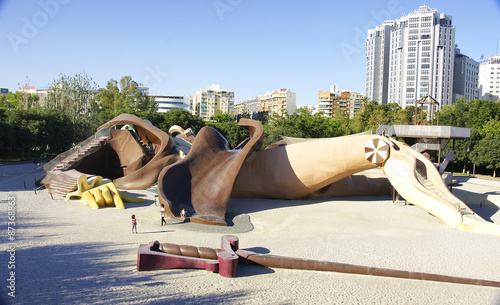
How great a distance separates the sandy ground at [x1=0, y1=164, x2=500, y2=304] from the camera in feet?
32.0

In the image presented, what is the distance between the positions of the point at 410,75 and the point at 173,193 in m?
121

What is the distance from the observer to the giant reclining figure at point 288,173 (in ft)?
59.6

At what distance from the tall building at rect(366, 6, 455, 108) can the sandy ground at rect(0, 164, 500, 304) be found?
107244mm

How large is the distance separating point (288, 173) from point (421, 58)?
115 meters

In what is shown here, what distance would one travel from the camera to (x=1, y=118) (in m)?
44.7

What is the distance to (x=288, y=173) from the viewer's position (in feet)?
73.9

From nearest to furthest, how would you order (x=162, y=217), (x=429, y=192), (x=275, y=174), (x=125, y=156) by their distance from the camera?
1. (x=162, y=217)
2. (x=429, y=192)
3. (x=275, y=174)
4. (x=125, y=156)

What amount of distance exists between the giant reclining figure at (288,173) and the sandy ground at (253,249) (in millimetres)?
1095

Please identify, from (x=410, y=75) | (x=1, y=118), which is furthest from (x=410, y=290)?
(x=410, y=75)

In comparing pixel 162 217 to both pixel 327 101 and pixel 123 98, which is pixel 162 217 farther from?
pixel 327 101

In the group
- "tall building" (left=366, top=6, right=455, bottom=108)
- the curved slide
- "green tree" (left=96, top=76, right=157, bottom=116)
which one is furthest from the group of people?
"tall building" (left=366, top=6, right=455, bottom=108)

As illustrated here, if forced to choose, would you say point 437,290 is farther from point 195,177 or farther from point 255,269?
point 195,177

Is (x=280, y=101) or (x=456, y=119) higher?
(x=280, y=101)

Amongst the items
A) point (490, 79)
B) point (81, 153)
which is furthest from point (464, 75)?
point (81, 153)
